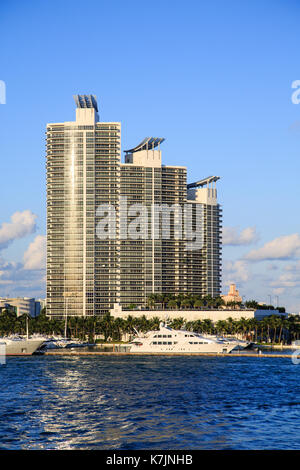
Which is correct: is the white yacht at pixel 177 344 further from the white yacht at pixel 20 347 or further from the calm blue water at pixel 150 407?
the white yacht at pixel 20 347

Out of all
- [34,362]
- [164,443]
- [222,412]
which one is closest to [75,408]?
[222,412]

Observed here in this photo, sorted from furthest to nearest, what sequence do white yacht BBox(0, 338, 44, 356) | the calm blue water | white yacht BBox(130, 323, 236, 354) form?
1. white yacht BBox(0, 338, 44, 356)
2. white yacht BBox(130, 323, 236, 354)
3. the calm blue water

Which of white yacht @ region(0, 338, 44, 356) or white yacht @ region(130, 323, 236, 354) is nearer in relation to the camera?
white yacht @ region(130, 323, 236, 354)

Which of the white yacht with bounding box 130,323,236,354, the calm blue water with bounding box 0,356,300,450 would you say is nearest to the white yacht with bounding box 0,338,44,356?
the white yacht with bounding box 130,323,236,354

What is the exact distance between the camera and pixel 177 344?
6855 inches

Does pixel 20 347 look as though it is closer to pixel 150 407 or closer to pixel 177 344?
pixel 177 344

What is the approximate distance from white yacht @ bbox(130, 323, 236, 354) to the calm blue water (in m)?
27.3

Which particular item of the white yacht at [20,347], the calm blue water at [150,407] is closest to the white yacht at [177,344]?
the calm blue water at [150,407]

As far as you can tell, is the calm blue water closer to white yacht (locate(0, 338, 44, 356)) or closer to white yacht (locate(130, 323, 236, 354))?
white yacht (locate(130, 323, 236, 354))

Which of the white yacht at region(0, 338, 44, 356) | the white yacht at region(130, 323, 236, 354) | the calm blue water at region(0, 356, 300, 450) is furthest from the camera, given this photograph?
the white yacht at region(0, 338, 44, 356)

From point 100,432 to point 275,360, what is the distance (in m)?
117

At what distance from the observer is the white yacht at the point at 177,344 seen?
17450 centimetres

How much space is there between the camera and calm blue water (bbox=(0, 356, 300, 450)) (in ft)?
202
